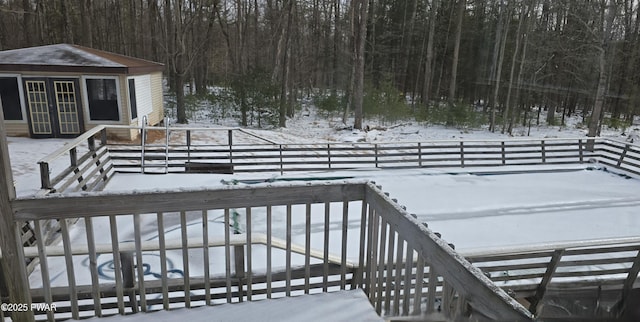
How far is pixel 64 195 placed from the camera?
184 cm

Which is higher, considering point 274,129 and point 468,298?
point 468,298

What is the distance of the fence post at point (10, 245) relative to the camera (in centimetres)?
175

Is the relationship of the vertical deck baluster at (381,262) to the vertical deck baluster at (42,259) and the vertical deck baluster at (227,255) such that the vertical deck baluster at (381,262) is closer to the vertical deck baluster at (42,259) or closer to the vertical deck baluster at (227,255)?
the vertical deck baluster at (227,255)

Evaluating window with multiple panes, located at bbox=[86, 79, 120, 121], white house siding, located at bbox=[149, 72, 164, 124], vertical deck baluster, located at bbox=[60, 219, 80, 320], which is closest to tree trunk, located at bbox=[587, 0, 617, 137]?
white house siding, located at bbox=[149, 72, 164, 124]

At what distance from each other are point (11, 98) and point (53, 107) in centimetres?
84

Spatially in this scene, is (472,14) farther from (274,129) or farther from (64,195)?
(64,195)

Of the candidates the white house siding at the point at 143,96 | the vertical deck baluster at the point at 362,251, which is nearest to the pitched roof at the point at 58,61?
the white house siding at the point at 143,96

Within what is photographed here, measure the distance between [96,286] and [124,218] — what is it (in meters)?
2.73

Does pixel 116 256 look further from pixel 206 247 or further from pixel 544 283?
pixel 544 283

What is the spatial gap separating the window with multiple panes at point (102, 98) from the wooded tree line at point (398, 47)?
7.47ft

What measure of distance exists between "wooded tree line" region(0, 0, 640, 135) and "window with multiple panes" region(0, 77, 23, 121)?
70.8 inches

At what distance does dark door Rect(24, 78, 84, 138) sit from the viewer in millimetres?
8891

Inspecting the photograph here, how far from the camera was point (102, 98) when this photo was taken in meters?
9.20

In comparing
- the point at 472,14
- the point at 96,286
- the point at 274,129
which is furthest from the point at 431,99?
the point at 96,286
